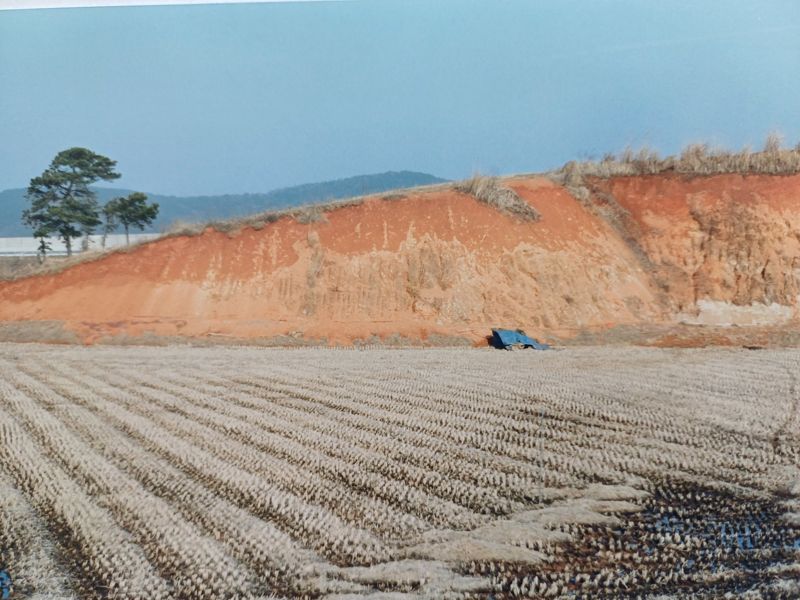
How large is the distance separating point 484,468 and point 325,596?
4.94 ft

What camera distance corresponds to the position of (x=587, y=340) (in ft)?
34.1

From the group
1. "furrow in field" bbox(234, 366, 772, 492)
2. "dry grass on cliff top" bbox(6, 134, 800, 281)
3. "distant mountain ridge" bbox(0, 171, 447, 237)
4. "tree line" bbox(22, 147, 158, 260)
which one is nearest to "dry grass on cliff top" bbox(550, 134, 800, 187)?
"dry grass on cliff top" bbox(6, 134, 800, 281)

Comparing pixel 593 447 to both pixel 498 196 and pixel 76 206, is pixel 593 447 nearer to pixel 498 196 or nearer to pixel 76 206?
pixel 498 196

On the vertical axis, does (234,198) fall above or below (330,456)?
above

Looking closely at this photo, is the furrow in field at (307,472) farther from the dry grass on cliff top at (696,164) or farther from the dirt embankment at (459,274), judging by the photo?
the dry grass on cliff top at (696,164)

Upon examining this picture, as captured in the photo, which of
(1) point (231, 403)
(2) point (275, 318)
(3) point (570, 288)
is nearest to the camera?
(1) point (231, 403)

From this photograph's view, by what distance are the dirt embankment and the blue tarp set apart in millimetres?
502

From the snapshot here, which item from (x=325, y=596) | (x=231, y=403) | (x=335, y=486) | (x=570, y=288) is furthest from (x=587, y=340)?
(x=325, y=596)

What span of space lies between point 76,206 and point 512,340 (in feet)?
64.3

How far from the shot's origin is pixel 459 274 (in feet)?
39.3

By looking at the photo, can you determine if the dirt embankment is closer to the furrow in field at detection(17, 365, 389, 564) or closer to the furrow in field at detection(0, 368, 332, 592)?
the furrow in field at detection(17, 365, 389, 564)

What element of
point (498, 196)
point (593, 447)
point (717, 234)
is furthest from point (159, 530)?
point (717, 234)

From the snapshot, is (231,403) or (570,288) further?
(570,288)

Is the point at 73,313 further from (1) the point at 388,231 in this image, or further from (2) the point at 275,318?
(1) the point at 388,231
